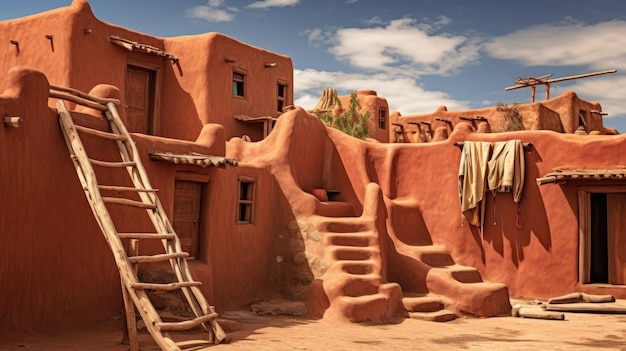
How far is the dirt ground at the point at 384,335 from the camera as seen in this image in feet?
26.7

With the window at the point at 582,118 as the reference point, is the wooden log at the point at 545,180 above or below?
below

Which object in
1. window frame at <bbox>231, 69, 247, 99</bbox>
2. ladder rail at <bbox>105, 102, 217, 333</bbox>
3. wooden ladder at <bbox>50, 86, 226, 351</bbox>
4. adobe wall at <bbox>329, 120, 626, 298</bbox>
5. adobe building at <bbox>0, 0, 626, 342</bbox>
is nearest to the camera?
wooden ladder at <bbox>50, 86, 226, 351</bbox>

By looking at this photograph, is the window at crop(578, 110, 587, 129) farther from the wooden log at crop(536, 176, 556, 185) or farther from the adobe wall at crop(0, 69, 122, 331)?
the adobe wall at crop(0, 69, 122, 331)

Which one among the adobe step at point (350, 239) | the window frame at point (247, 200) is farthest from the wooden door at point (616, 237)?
the window frame at point (247, 200)

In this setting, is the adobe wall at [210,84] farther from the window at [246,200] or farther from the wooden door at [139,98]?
the window at [246,200]

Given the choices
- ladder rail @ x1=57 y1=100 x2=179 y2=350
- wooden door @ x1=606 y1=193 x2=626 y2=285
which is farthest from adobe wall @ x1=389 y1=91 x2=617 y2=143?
ladder rail @ x1=57 y1=100 x2=179 y2=350

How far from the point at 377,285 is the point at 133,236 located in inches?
214

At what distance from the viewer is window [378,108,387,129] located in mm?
28916

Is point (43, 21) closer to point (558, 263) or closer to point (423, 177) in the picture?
point (423, 177)

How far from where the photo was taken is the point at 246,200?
1291 centimetres

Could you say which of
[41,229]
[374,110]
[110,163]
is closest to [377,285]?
[110,163]

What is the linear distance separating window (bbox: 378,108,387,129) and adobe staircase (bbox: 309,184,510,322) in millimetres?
14817

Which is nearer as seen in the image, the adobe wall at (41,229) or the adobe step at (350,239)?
the adobe wall at (41,229)

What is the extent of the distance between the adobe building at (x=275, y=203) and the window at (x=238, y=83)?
94 mm
